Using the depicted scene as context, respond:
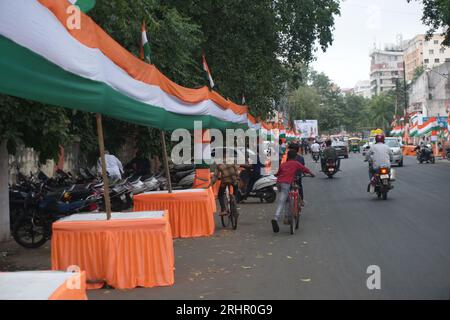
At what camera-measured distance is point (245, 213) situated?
55.5 feet

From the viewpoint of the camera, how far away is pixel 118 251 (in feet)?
27.0

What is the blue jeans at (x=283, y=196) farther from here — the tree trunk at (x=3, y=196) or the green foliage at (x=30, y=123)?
the tree trunk at (x=3, y=196)

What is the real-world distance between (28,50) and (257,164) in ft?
49.7

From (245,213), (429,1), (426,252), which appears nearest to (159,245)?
(426,252)

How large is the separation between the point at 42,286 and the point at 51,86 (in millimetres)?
2525

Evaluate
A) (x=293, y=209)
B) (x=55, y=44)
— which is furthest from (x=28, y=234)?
(x=55, y=44)

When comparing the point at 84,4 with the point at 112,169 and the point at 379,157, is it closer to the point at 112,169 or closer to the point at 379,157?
the point at 112,169

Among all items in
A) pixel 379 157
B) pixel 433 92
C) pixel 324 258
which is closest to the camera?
pixel 324 258

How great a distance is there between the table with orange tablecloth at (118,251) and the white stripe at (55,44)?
6.05ft

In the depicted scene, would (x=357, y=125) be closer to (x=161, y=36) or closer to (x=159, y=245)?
(x=161, y=36)

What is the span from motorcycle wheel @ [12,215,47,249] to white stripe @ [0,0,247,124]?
13.3ft

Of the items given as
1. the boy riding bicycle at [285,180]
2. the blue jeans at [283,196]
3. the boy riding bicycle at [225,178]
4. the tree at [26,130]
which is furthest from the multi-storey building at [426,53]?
the tree at [26,130]

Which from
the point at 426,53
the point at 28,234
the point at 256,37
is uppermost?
the point at 426,53

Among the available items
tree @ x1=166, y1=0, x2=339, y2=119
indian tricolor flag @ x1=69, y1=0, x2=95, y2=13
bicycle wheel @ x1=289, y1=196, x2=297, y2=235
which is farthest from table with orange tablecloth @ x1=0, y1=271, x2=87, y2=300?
tree @ x1=166, y1=0, x2=339, y2=119
